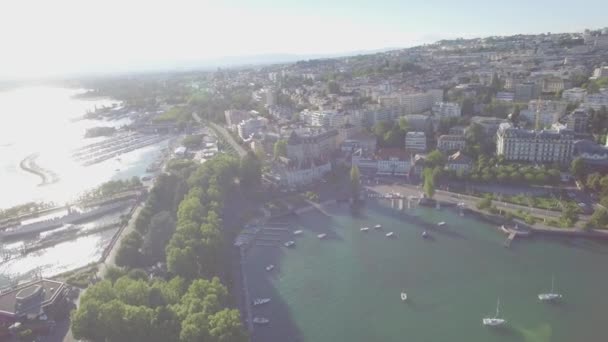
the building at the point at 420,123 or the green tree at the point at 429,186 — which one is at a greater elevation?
the building at the point at 420,123

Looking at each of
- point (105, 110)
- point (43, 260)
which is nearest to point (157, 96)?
point (105, 110)

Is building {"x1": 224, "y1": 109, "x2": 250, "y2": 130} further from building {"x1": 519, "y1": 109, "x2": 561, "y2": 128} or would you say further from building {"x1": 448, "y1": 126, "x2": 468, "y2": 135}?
building {"x1": 519, "y1": 109, "x2": 561, "y2": 128}

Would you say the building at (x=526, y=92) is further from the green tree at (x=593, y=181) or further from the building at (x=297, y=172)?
the building at (x=297, y=172)

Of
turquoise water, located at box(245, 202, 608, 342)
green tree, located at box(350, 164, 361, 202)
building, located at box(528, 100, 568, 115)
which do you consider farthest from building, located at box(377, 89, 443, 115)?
turquoise water, located at box(245, 202, 608, 342)

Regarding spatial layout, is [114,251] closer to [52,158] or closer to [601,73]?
[52,158]

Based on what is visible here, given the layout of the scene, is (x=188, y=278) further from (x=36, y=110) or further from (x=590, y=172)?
(x=36, y=110)

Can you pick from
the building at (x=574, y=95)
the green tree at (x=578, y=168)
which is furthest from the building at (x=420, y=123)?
the building at (x=574, y=95)
